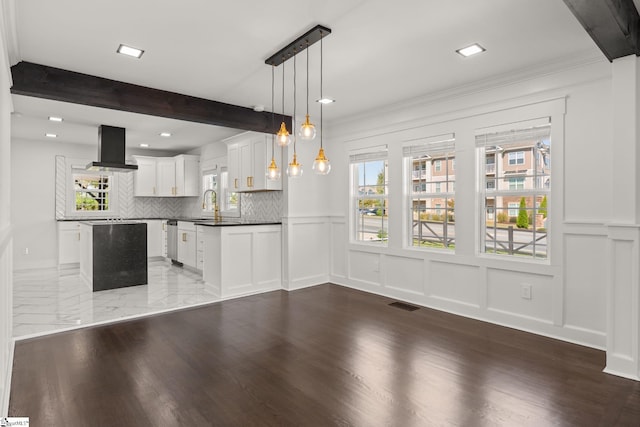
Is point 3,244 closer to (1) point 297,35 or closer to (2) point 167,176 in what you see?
(1) point 297,35

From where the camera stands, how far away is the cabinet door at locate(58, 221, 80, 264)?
715 centimetres

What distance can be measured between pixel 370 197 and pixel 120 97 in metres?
3.50

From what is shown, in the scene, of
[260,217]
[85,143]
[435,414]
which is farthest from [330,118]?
[85,143]

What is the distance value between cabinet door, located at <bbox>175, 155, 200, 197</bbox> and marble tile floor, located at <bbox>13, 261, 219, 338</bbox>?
2.32 meters

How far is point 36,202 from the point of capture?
23.7 feet

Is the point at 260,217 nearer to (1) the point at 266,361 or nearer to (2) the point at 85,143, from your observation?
(1) the point at 266,361

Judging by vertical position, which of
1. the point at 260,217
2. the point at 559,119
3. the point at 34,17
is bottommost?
the point at 260,217

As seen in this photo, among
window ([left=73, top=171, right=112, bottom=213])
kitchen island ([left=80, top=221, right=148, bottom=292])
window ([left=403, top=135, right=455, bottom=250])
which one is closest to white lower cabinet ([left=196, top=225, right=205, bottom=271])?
kitchen island ([left=80, top=221, right=148, bottom=292])

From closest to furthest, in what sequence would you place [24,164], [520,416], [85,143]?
[520,416], [24,164], [85,143]

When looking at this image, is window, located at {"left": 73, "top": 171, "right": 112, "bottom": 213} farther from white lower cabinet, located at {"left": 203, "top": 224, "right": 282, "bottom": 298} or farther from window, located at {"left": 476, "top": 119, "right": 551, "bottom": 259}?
window, located at {"left": 476, "top": 119, "right": 551, "bottom": 259}

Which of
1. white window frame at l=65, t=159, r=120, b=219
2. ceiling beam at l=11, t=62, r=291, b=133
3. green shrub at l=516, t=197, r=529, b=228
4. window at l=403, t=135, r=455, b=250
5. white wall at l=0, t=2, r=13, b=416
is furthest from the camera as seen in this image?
white window frame at l=65, t=159, r=120, b=219

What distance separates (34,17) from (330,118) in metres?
3.84

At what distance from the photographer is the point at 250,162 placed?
19.4ft

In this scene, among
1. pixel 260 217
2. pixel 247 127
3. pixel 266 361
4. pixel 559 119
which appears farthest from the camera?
pixel 260 217
